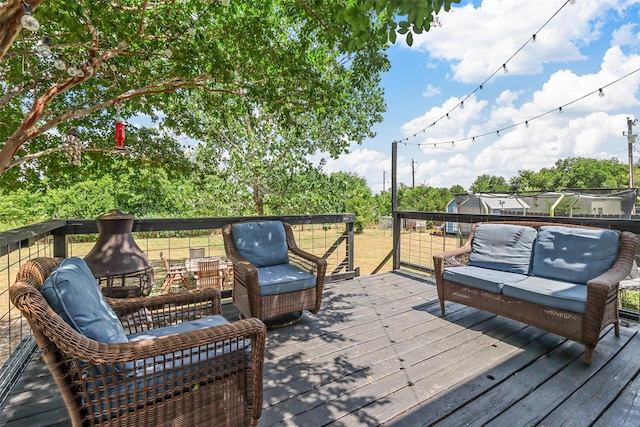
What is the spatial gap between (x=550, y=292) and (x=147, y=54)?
5.10 metres

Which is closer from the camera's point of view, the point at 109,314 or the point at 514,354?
the point at 109,314

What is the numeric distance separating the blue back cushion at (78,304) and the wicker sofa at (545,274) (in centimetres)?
280

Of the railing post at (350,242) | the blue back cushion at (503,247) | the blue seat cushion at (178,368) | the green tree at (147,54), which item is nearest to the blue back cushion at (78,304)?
the blue seat cushion at (178,368)

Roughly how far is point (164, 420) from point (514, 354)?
7.88ft

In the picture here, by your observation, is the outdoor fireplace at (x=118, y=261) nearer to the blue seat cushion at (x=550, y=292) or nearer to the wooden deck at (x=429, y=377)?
the wooden deck at (x=429, y=377)

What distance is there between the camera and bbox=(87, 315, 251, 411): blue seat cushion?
4.00 feet

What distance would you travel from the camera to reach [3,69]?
4.45 metres

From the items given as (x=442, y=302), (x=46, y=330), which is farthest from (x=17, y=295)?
(x=442, y=302)

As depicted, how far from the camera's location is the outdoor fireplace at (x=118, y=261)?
8.16 ft

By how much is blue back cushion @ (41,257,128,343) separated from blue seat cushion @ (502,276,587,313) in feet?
9.14

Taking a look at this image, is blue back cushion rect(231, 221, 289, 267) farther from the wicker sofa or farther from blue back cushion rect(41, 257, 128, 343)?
blue back cushion rect(41, 257, 128, 343)

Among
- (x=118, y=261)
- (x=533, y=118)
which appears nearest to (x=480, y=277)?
(x=118, y=261)

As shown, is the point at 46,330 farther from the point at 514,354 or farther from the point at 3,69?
the point at 3,69

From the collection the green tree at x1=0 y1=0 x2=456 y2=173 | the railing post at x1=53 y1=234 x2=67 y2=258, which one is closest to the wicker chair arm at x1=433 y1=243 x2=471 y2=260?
the green tree at x1=0 y1=0 x2=456 y2=173
